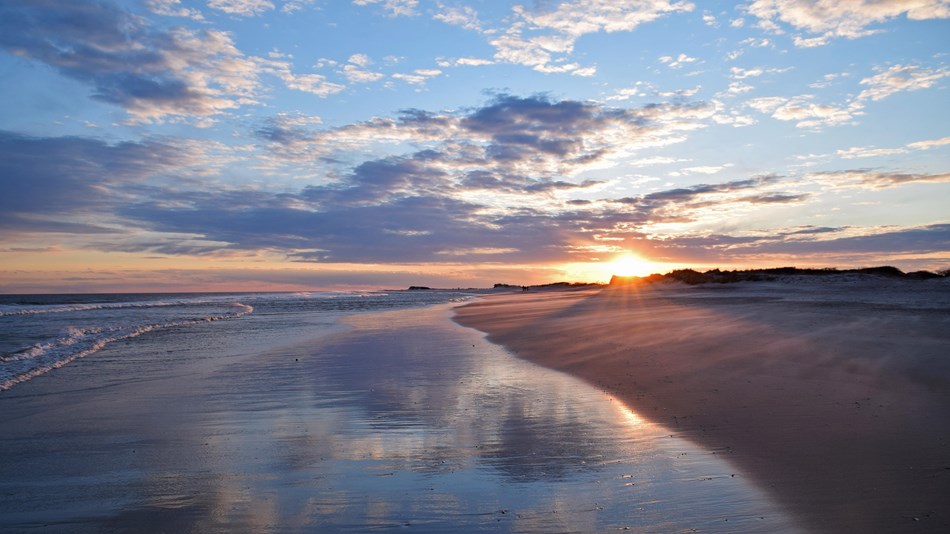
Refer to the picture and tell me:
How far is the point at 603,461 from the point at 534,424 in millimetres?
1768

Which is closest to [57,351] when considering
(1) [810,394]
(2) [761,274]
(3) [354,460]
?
(3) [354,460]

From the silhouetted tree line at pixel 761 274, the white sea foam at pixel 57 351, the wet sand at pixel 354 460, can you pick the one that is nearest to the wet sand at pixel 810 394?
the wet sand at pixel 354 460

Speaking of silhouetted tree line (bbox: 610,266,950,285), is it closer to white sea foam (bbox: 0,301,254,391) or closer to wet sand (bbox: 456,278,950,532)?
wet sand (bbox: 456,278,950,532)

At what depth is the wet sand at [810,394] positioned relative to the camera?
496 cm

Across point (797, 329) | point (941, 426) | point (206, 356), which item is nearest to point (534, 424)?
point (941, 426)

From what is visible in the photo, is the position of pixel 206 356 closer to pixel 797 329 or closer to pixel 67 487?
pixel 67 487

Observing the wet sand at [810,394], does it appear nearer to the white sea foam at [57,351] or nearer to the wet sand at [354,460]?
the wet sand at [354,460]

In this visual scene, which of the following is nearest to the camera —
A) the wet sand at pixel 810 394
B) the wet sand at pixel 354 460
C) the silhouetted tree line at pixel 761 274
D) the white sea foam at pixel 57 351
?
the wet sand at pixel 354 460

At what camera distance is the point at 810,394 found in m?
8.62

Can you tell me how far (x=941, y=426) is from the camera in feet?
21.9

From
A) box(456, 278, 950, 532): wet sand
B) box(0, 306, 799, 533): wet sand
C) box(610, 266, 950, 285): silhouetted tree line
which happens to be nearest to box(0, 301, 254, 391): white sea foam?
box(0, 306, 799, 533): wet sand

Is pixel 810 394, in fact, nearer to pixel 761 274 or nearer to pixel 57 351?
pixel 57 351

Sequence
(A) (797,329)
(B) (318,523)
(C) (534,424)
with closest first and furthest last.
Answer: (B) (318,523) → (C) (534,424) → (A) (797,329)

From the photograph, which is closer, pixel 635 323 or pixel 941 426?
pixel 941 426
